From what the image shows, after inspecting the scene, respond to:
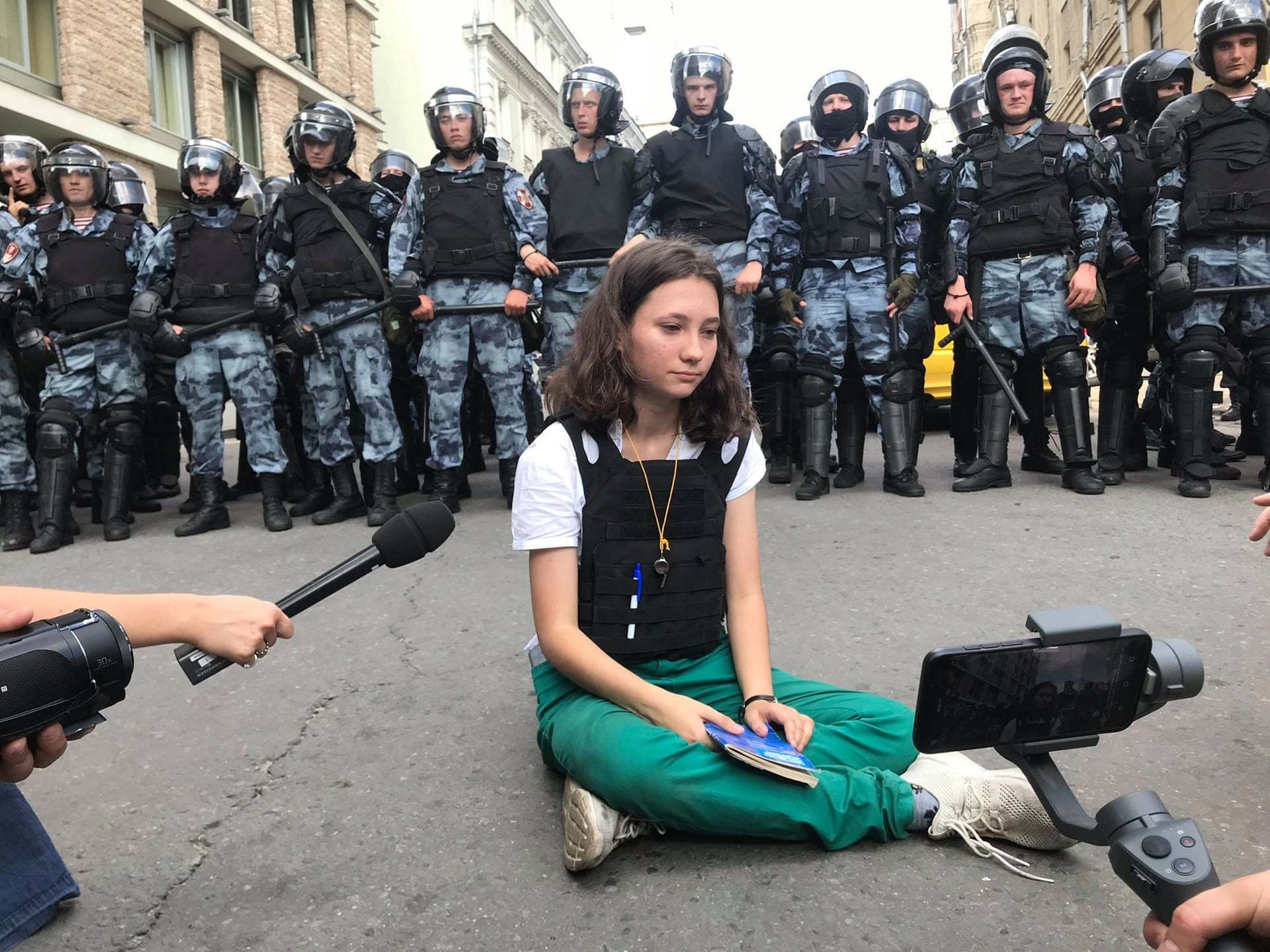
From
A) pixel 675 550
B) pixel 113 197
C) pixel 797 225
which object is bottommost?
pixel 675 550

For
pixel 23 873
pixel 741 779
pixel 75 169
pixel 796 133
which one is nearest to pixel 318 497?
pixel 75 169

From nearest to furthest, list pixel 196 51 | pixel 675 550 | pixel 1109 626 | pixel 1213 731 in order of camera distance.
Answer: pixel 1109 626 < pixel 675 550 < pixel 1213 731 < pixel 196 51

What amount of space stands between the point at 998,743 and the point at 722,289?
1.35 m

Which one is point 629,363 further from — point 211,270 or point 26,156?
point 26,156

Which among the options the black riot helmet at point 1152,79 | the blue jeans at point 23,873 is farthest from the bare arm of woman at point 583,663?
the black riot helmet at point 1152,79

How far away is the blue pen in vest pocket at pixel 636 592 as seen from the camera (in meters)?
2.47

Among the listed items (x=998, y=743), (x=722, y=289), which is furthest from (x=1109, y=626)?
(x=722, y=289)

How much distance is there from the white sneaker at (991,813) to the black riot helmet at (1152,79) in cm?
564

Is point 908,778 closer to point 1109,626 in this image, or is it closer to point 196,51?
point 1109,626

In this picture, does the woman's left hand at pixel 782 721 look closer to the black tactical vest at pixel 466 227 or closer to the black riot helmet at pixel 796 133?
the black tactical vest at pixel 466 227

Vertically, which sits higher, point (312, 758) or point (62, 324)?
point (62, 324)

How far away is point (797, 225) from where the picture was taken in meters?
6.54

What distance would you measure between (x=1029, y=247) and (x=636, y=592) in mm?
4441

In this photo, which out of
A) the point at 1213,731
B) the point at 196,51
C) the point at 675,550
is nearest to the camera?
the point at 675,550
